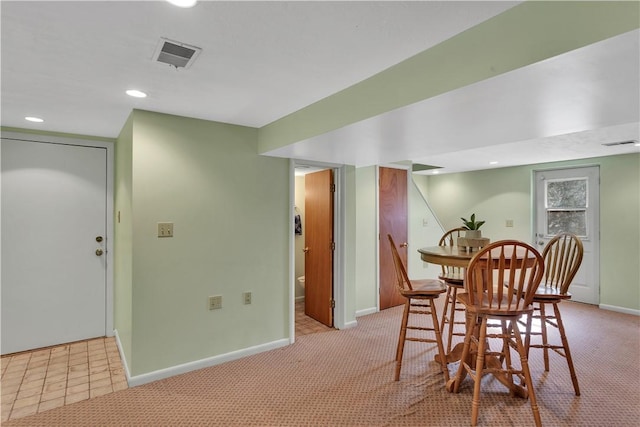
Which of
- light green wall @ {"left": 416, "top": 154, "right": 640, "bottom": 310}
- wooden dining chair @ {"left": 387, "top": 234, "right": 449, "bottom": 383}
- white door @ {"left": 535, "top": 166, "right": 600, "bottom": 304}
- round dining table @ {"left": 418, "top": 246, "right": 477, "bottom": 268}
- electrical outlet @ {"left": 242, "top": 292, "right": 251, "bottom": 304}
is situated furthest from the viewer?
white door @ {"left": 535, "top": 166, "right": 600, "bottom": 304}

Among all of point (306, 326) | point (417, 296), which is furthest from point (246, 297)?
point (417, 296)

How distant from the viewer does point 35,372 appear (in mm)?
2742

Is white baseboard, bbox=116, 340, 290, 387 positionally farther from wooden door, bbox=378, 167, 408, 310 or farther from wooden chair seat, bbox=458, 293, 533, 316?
wooden chair seat, bbox=458, 293, 533, 316

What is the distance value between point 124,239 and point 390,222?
321cm

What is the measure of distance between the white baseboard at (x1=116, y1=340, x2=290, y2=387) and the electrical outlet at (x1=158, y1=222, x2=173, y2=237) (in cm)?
108

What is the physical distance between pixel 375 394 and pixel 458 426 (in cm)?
57

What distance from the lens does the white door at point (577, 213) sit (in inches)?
186

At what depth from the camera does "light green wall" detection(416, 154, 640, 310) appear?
4.36 metres

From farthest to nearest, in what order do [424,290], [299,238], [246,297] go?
[299,238] → [246,297] → [424,290]

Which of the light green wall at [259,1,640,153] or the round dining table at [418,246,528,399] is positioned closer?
the light green wall at [259,1,640,153]

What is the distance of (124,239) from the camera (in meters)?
2.87

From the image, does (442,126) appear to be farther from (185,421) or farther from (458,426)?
(185,421)

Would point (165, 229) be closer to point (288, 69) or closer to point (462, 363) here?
point (288, 69)

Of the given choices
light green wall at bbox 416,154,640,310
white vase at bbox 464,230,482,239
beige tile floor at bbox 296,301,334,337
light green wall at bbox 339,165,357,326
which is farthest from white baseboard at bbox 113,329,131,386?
light green wall at bbox 416,154,640,310
